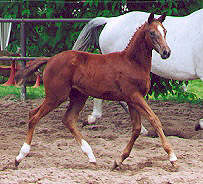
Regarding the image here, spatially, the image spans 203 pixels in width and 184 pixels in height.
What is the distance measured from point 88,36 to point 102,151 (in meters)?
2.14

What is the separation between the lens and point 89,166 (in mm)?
4102

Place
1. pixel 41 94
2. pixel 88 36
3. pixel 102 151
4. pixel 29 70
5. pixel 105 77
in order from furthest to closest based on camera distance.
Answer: pixel 41 94, pixel 88 36, pixel 102 151, pixel 29 70, pixel 105 77

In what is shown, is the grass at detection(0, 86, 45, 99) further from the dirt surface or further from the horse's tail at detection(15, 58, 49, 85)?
the horse's tail at detection(15, 58, 49, 85)

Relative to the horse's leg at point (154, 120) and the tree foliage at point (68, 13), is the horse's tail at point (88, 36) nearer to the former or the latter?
the tree foliage at point (68, 13)

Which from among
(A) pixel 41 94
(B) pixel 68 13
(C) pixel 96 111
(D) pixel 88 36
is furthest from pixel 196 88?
(D) pixel 88 36

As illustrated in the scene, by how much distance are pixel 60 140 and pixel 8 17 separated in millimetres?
4001

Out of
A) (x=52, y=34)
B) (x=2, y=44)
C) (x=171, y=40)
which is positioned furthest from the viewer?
(x=2, y=44)

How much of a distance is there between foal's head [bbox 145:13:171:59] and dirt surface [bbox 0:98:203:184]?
3.33 ft

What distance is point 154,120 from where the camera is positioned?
12.5 ft

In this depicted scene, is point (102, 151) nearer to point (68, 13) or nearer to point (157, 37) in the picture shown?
point (157, 37)

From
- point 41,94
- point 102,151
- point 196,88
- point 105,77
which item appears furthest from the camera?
point 196,88

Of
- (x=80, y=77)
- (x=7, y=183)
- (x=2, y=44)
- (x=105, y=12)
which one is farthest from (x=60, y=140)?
(x=2, y=44)

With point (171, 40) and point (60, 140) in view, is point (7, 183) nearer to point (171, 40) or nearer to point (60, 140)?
point (60, 140)

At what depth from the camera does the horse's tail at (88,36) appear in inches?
246
